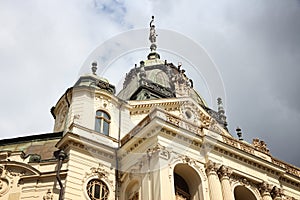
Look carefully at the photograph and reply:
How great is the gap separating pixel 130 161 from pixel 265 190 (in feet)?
30.5

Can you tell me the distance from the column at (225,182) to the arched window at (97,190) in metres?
7.13

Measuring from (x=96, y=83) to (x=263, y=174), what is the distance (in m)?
14.0

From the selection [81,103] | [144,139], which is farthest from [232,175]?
[81,103]

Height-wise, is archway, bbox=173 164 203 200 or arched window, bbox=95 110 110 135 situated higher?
arched window, bbox=95 110 110 135

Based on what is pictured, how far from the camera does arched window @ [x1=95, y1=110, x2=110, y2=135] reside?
29372 millimetres

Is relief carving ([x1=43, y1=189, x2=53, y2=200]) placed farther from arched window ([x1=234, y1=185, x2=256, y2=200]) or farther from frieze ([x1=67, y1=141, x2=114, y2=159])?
arched window ([x1=234, y1=185, x2=256, y2=200])

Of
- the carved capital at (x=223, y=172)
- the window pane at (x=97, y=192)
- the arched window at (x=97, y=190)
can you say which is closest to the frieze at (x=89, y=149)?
the arched window at (x=97, y=190)

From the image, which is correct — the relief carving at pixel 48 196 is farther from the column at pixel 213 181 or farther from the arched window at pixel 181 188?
the column at pixel 213 181

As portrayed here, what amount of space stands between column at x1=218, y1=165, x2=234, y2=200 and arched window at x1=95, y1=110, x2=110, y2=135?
8700 millimetres

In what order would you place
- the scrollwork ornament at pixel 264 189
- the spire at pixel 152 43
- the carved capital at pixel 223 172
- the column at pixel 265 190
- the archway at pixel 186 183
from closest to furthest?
1. the archway at pixel 186 183
2. the carved capital at pixel 223 172
3. the column at pixel 265 190
4. the scrollwork ornament at pixel 264 189
5. the spire at pixel 152 43

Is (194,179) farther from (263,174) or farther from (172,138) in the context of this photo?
(263,174)

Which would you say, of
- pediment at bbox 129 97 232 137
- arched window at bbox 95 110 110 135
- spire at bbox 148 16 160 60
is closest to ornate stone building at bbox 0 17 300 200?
arched window at bbox 95 110 110 135

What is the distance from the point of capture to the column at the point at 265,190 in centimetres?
2734

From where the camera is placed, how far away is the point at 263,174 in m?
28.5
